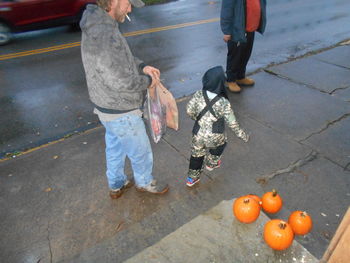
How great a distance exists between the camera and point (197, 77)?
666 cm

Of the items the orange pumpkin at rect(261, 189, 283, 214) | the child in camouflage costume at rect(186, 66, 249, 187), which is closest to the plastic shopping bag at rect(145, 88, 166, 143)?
the child in camouflage costume at rect(186, 66, 249, 187)

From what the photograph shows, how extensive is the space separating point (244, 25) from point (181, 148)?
2.54 metres

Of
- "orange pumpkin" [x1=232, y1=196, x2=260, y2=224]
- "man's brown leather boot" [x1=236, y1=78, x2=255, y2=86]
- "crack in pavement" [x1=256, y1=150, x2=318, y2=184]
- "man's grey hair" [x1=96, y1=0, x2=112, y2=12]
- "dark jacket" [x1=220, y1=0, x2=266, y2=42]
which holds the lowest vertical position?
"crack in pavement" [x1=256, y1=150, x2=318, y2=184]

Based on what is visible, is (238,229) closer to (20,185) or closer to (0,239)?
(0,239)

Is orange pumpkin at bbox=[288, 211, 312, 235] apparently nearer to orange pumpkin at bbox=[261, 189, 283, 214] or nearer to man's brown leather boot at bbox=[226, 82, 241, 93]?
orange pumpkin at bbox=[261, 189, 283, 214]

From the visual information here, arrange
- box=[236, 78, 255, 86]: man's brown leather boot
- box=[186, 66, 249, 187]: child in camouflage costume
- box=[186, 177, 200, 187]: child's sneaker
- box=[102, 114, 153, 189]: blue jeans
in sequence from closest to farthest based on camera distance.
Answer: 1. box=[102, 114, 153, 189]: blue jeans
2. box=[186, 66, 249, 187]: child in camouflage costume
3. box=[186, 177, 200, 187]: child's sneaker
4. box=[236, 78, 255, 86]: man's brown leather boot

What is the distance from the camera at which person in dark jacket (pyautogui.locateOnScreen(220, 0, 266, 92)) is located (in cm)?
489

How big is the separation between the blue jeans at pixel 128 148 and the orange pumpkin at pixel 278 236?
1.41 meters

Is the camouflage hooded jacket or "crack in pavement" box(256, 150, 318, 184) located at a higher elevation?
the camouflage hooded jacket

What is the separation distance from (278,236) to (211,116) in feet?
4.42

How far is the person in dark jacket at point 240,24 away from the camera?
4.89 m

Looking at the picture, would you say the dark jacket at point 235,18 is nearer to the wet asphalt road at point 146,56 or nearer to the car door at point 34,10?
the wet asphalt road at point 146,56

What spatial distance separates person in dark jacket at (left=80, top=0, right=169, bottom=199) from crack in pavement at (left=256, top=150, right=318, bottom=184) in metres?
1.48

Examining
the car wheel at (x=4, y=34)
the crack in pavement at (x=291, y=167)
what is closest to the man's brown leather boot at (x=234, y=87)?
the crack in pavement at (x=291, y=167)
